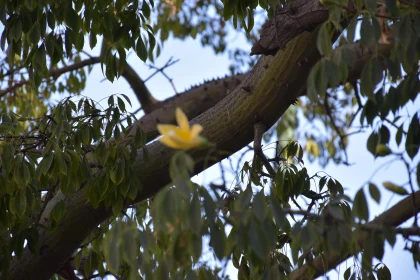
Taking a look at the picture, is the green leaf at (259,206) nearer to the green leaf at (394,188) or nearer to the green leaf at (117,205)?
the green leaf at (394,188)

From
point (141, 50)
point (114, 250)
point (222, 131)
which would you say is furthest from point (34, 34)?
point (114, 250)

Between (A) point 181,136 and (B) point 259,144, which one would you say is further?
(B) point 259,144

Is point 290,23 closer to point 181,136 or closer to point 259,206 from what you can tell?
point 259,206

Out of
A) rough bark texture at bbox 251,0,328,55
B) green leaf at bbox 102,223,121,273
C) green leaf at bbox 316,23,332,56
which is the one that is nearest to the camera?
green leaf at bbox 102,223,121,273

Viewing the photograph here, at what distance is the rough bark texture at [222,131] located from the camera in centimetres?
223

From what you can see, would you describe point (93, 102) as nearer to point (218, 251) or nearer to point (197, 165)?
point (197, 165)

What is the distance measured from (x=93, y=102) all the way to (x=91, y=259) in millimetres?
627

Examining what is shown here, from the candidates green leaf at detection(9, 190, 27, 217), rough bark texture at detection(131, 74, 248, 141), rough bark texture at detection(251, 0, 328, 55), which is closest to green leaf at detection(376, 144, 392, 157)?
rough bark texture at detection(251, 0, 328, 55)

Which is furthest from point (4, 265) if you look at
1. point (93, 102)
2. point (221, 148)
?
point (221, 148)

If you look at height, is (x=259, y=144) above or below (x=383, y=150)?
above

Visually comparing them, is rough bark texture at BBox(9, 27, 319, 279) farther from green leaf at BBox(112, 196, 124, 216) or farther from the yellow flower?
the yellow flower

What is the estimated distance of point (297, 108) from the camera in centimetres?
579

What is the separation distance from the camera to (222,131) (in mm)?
2328

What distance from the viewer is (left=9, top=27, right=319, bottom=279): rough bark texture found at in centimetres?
223
